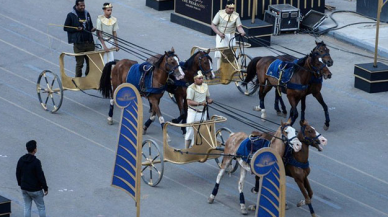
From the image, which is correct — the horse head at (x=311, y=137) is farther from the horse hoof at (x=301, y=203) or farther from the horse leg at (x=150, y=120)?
the horse leg at (x=150, y=120)

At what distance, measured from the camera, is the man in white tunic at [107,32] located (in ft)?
70.2

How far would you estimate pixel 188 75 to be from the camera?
19859 mm

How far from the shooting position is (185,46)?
26.9 metres

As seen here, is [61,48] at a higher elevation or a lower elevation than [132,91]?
lower

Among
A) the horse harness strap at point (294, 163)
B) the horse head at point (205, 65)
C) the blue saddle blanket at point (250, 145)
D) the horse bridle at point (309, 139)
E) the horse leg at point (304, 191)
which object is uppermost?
the horse head at point (205, 65)

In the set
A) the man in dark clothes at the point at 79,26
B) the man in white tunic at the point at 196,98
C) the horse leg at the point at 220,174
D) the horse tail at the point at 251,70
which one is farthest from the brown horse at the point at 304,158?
the man in dark clothes at the point at 79,26

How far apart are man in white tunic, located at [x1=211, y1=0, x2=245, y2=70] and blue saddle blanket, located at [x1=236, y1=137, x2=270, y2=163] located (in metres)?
6.30

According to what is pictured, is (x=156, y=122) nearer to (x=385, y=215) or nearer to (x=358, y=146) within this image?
(x=358, y=146)

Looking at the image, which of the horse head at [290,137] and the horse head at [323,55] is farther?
the horse head at [323,55]

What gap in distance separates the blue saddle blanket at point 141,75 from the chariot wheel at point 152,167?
6.11 feet

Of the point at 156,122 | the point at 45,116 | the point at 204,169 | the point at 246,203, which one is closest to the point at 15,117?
the point at 45,116

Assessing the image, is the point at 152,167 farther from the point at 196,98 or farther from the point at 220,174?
the point at 220,174

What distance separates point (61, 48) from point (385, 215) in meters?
12.8

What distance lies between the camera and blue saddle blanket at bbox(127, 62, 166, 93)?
771 inches
